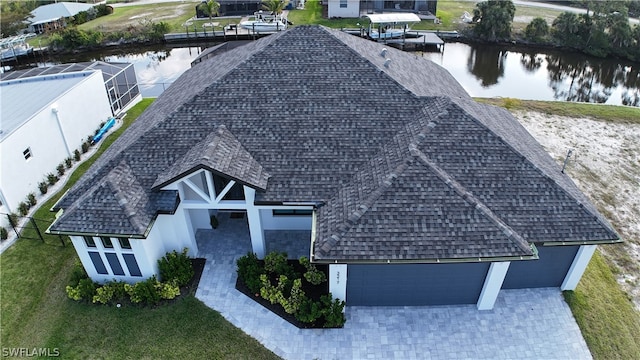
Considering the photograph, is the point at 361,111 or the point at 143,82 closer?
the point at 361,111

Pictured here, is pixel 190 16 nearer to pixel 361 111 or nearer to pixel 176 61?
pixel 176 61

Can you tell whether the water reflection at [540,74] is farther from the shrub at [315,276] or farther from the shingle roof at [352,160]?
the shrub at [315,276]

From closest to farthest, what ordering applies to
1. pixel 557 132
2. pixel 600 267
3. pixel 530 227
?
pixel 530 227, pixel 600 267, pixel 557 132

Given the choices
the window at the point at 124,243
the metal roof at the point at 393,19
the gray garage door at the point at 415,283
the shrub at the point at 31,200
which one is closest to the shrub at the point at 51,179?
the shrub at the point at 31,200

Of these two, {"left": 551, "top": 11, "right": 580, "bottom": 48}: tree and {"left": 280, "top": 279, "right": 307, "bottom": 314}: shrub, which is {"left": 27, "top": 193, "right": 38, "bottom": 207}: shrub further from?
{"left": 551, "top": 11, "right": 580, "bottom": 48}: tree

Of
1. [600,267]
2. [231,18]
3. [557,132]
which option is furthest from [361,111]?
[231,18]

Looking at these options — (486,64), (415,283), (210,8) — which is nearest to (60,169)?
(415,283)
